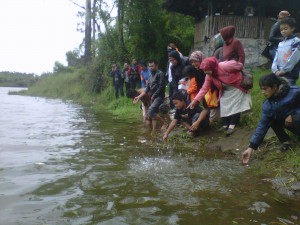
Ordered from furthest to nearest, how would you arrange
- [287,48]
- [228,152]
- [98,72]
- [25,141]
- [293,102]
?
[98,72] < [25,141] < [228,152] < [287,48] < [293,102]

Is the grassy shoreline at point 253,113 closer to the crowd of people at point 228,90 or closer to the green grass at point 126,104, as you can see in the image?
the green grass at point 126,104

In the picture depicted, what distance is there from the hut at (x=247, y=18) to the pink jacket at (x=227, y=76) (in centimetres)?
669

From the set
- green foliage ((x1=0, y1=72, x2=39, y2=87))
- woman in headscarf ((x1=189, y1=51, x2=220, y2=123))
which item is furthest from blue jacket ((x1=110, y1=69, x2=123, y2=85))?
green foliage ((x1=0, y1=72, x2=39, y2=87))

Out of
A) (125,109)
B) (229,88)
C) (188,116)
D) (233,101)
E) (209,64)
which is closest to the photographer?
(209,64)

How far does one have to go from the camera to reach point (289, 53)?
5094mm

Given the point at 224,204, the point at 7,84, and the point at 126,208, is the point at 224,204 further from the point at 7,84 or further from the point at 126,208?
the point at 7,84

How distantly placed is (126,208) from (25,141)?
400 cm

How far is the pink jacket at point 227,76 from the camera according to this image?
235 inches

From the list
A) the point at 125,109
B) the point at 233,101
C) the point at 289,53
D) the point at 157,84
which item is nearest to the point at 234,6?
the point at 125,109

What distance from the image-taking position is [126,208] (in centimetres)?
308

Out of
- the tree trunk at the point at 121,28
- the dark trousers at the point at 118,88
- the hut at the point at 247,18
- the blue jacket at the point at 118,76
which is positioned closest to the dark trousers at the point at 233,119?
the hut at the point at 247,18

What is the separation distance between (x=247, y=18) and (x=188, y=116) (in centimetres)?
783

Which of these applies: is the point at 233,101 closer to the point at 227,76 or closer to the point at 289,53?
the point at 227,76

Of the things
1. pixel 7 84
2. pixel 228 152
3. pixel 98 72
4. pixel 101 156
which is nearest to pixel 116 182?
pixel 101 156
